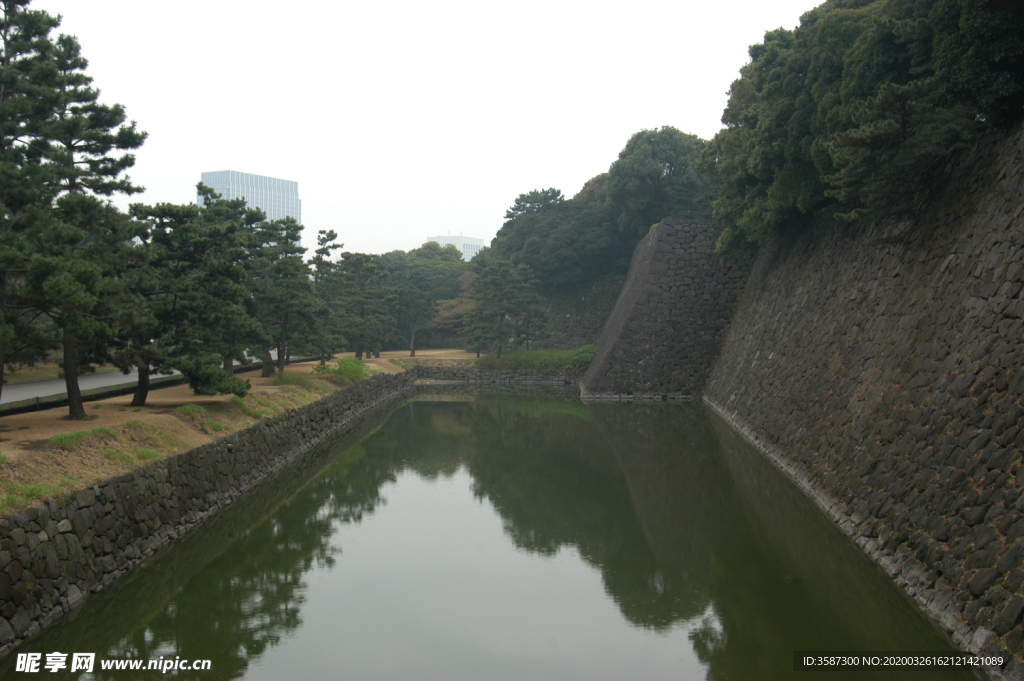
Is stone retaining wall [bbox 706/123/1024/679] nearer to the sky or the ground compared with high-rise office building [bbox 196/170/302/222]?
nearer to the ground

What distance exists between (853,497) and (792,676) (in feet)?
11.9

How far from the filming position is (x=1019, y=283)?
6.92 metres

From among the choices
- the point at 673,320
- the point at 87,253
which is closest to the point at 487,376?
the point at 673,320

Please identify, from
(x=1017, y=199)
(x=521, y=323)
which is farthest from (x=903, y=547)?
(x=521, y=323)

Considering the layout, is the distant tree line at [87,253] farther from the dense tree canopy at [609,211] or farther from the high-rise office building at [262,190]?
the high-rise office building at [262,190]

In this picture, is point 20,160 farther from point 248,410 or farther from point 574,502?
point 574,502

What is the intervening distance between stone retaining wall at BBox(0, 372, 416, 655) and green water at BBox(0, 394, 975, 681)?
259 mm

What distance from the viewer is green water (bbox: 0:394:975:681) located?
611 cm

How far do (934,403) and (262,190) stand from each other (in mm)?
97583

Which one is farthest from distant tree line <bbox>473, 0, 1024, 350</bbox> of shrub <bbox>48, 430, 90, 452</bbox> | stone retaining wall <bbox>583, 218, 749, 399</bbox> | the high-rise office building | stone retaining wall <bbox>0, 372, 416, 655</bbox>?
the high-rise office building

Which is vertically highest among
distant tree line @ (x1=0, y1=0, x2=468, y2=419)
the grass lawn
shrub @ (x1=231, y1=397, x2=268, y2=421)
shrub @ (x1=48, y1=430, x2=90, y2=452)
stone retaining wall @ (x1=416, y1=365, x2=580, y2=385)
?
distant tree line @ (x1=0, y1=0, x2=468, y2=419)

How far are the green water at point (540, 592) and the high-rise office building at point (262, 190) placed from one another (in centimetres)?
8190

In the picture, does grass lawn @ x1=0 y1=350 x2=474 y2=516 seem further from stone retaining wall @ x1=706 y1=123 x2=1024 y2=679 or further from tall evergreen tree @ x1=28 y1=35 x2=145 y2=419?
stone retaining wall @ x1=706 y1=123 x2=1024 y2=679

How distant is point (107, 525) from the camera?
779 cm
